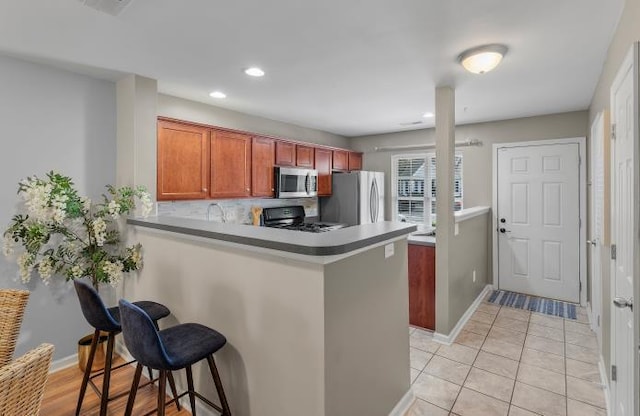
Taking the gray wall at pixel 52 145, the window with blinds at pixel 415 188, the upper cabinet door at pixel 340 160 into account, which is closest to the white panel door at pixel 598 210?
the window with blinds at pixel 415 188

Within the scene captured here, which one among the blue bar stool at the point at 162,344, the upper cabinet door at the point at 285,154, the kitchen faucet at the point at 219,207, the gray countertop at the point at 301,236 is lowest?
the blue bar stool at the point at 162,344

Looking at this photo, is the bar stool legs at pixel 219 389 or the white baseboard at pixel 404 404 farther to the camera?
the white baseboard at pixel 404 404

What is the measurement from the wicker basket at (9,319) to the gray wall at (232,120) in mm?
2211

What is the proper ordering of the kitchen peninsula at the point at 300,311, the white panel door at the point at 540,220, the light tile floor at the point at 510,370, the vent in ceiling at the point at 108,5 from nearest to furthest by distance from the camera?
the kitchen peninsula at the point at 300,311 < the vent in ceiling at the point at 108,5 < the light tile floor at the point at 510,370 < the white panel door at the point at 540,220

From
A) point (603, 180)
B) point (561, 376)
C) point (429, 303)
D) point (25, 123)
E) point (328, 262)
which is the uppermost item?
point (25, 123)

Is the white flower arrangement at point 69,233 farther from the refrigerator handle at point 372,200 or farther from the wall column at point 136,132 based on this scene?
the refrigerator handle at point 372,200

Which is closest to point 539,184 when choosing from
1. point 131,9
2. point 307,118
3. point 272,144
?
point 307,118

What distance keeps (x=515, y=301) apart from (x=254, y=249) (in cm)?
391

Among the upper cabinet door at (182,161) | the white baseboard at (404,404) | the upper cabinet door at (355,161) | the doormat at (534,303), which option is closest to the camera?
the white baseboard at (404,404)

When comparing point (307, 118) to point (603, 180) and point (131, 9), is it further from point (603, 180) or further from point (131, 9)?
point (603, 180)

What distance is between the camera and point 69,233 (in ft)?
8.22

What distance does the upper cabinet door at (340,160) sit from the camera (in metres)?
5.24

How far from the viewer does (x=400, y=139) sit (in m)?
5.46

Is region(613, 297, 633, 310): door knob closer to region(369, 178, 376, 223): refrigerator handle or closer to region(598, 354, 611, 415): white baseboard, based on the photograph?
region(598, 354, 611, 415): white baseboard
